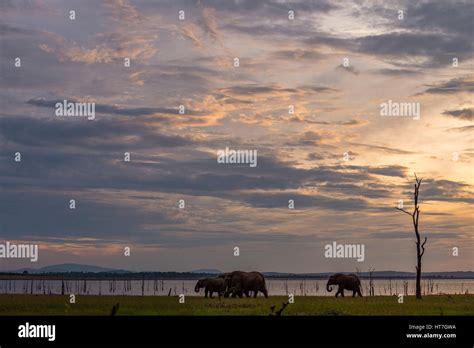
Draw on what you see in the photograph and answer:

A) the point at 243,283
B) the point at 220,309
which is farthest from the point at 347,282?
the point at 220,309


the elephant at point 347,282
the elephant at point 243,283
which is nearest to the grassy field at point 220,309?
the elephant at point 243,283

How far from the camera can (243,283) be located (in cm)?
5541

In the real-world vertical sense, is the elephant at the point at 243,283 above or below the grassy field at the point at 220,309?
above

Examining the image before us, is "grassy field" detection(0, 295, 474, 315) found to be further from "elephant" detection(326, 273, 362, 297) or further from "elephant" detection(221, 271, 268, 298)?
"elephant" detection(326, 273, 362, 297)

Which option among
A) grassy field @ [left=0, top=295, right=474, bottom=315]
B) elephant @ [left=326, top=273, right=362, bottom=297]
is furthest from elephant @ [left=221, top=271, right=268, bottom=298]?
grassy field @ [left=0, top=295, right=474, bottom=315]

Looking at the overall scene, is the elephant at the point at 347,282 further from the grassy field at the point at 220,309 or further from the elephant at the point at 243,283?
the grassy field at the point at 220,309

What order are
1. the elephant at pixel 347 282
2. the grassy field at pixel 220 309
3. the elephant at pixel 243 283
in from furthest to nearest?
the elephant at pixel 347 282 < the elephant at pixel 243 283 < the grassy field at pixel 220 309

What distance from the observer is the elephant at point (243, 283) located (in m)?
55.1

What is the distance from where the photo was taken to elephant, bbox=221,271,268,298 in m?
55.1

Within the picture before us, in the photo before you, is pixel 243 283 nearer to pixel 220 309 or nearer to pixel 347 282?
pixel 347 282
